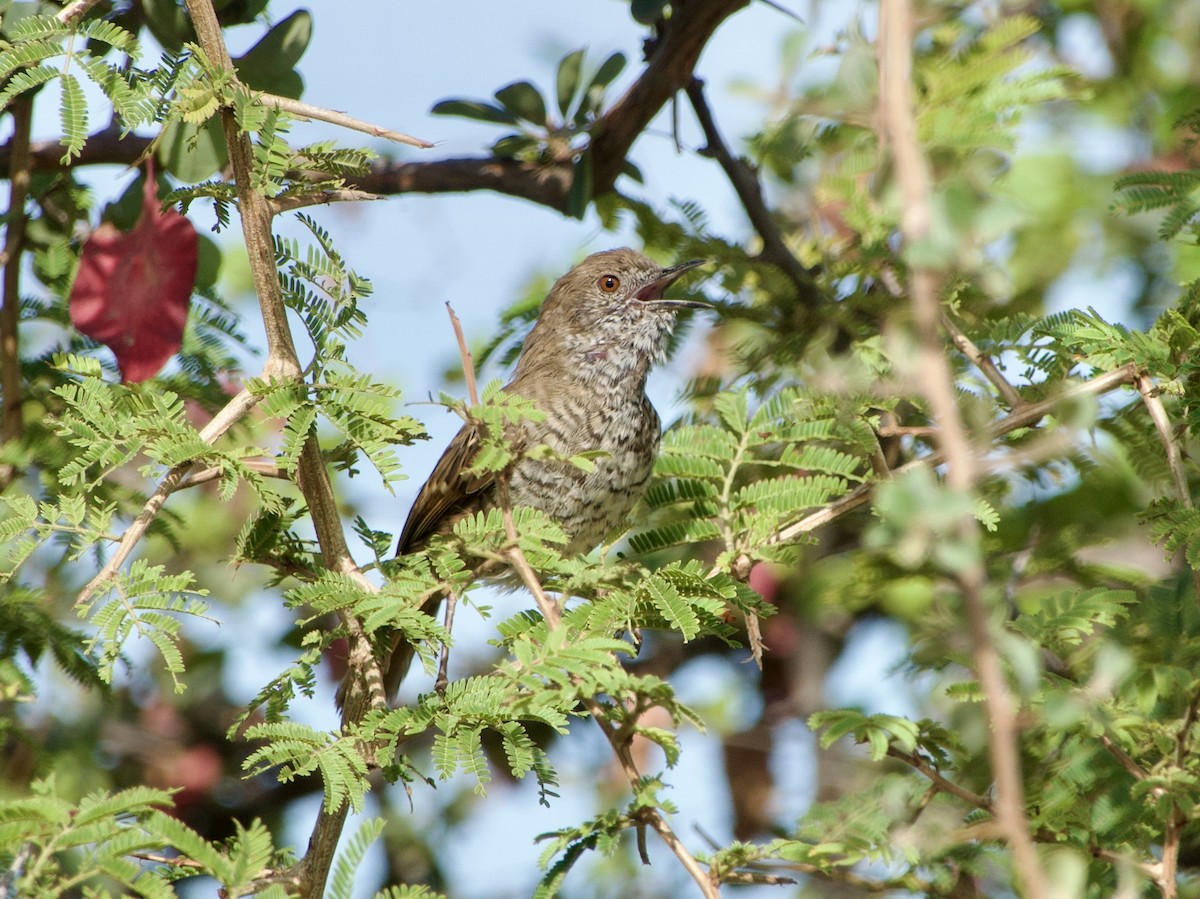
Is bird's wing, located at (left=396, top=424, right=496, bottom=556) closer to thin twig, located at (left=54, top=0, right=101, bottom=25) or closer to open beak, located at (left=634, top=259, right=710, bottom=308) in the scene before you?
open beak, located at (left=634, top=259, right=710, bottom=308)

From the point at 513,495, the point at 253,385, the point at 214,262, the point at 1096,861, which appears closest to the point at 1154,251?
the point at 513,495

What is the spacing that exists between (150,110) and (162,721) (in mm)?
3700

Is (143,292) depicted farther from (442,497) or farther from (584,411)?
(584,411)

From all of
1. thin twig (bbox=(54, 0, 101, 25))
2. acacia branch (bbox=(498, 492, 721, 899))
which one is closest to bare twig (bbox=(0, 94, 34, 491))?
thin twig (bbox=(54, 0, 101, 25))

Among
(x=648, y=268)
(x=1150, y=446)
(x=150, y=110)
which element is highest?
(x=648, y=268)

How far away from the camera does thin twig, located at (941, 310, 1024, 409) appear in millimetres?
2877

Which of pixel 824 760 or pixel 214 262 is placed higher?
pixel 214 262

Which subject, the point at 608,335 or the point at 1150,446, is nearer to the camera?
the point at 1150,446

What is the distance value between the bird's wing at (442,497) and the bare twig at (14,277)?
52.1 inches

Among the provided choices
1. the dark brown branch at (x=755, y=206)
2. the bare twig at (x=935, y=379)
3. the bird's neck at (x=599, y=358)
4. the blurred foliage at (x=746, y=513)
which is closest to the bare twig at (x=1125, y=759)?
the blurred foliage at (x=746, y=513)

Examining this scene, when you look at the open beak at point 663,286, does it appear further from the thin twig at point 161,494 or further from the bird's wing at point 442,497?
the thin twig at point 161,494

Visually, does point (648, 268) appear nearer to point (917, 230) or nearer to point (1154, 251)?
point (1154, 251)

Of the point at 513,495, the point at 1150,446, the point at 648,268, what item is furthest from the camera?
the point at 648,268

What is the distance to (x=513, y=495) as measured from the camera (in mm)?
4137
